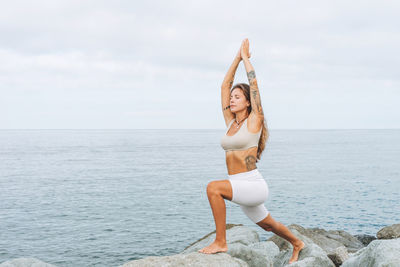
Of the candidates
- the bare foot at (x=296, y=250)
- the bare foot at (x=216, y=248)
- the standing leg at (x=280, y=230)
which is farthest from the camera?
the bare foot at (x=296, y=250)

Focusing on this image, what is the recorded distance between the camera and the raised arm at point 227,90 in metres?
6.76

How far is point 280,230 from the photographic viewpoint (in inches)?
268

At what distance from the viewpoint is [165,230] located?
869 inches

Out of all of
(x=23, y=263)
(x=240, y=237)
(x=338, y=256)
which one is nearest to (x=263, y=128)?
(x=240, y=237)

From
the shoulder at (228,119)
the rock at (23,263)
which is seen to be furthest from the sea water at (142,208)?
the shoulder at (228,119)

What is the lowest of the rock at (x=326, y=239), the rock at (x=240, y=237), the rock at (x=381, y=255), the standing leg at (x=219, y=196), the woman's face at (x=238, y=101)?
the rock at (x=326, y=239)

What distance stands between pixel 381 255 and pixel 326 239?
971 cm

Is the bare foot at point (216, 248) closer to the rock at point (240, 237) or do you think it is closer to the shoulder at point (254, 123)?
the shoulder at point (254, 123)

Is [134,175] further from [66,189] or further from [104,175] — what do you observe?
[66,189]

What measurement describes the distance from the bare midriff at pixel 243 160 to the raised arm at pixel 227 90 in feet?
2.58

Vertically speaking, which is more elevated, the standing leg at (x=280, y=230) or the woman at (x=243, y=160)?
the woman at (x=243, y=160)

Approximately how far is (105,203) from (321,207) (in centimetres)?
1552

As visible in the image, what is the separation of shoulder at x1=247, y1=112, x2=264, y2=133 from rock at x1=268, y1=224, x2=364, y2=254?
7.77 meters

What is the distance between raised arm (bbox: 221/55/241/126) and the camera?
676cm
